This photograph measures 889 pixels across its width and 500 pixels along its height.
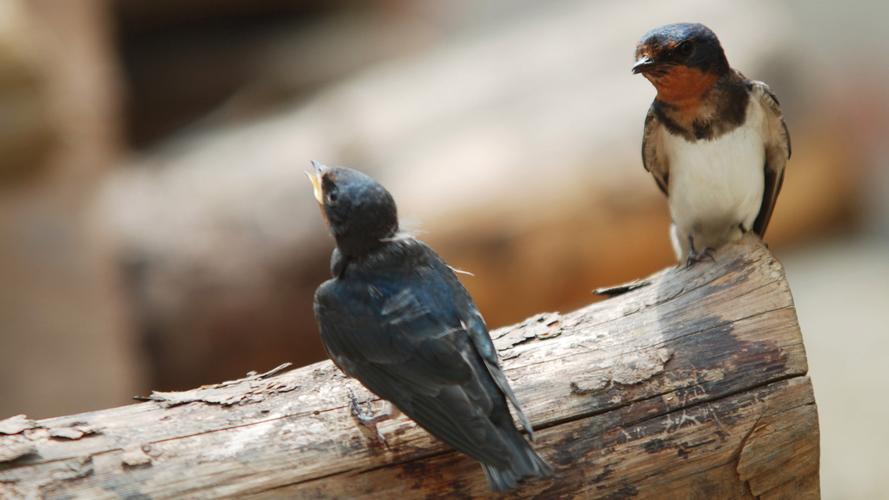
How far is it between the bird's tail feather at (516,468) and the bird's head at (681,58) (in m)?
1.09

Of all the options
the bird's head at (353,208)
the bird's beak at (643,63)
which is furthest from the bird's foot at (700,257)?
the bird's head at (353,208)

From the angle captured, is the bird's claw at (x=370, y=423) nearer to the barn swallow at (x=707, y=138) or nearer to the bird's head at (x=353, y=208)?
the bird's head at (x=353, y=208)

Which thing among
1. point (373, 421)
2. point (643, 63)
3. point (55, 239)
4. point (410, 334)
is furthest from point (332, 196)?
point (55, 239)

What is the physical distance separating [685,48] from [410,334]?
112cm

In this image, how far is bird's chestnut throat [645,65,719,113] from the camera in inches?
108

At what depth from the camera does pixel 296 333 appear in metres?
5.89

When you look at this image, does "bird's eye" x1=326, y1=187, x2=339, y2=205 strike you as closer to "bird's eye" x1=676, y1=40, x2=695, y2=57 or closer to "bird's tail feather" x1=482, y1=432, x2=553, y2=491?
"bird's tail feather" x1=482, y1=432, x2=553, y2=491

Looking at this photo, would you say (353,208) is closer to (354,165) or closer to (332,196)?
(332,196)

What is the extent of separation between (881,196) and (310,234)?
4.59 meters

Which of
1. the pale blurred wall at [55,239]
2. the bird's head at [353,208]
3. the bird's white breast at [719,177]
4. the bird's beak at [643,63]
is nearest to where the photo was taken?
the bird's head at [353,208]

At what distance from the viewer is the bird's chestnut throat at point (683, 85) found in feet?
8.99

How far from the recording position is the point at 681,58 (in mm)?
2707

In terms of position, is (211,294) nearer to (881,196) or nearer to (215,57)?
(215,57)

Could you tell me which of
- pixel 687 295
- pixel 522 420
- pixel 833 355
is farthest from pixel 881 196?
pixel 522 420
